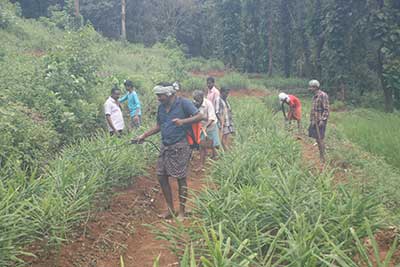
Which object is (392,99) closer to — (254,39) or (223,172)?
(223,172)

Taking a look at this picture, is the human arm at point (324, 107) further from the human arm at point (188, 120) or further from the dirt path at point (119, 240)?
the human arm at point (188, 120)

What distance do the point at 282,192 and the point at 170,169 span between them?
1.70m

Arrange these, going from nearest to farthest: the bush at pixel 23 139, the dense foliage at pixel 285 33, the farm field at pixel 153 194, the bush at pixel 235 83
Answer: the farm field at pixel 153 194 < the bush at pixel 23 139 < the dense foliage at pixel 285 33 < the bush at pixel 235 83

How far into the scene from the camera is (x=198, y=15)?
1661 inches

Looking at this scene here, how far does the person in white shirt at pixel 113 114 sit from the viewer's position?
303 inches

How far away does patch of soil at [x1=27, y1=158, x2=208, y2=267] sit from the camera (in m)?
4.23

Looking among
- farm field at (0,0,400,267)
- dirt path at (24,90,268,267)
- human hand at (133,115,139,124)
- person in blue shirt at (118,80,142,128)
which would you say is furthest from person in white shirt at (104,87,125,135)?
dirt path at (24,90,268,267)

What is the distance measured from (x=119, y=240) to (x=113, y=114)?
342cm

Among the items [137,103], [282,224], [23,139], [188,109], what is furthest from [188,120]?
[137,103]

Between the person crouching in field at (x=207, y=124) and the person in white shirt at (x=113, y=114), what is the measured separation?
5.03ft

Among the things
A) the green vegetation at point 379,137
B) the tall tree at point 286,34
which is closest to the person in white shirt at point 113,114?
the green vegetation at point 379,137

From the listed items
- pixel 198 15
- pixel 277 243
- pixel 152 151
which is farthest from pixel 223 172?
pixel 198 15

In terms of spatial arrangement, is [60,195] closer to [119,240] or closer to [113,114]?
[119,240]

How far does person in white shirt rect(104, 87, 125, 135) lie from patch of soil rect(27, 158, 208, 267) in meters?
1.77
